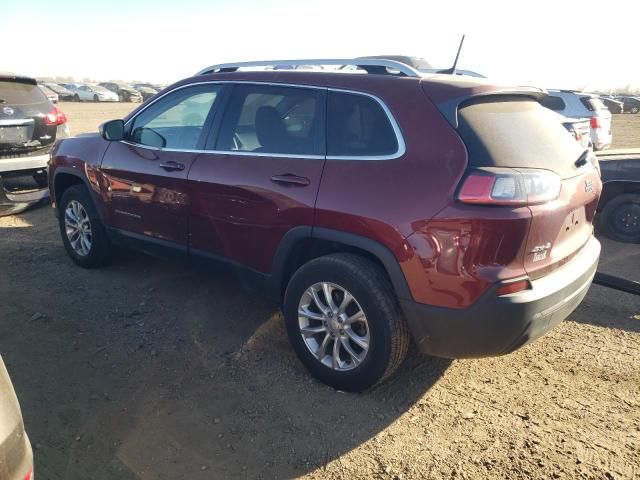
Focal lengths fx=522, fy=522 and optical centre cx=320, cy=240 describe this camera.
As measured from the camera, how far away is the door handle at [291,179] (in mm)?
3031

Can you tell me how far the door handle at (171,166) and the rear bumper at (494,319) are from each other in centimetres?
195

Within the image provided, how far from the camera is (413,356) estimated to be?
11.3ft

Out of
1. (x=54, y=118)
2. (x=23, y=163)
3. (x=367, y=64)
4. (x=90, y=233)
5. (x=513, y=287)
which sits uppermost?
(x=367, y=64)

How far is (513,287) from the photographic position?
251 cm

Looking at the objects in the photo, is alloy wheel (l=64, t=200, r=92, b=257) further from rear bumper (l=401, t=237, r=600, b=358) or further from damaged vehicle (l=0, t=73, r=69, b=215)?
rear bumper (l=401, t=237, r=600, b=358)

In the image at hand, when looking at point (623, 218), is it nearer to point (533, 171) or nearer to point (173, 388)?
point (533, 171)

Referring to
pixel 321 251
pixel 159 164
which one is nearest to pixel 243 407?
pixel 321 251

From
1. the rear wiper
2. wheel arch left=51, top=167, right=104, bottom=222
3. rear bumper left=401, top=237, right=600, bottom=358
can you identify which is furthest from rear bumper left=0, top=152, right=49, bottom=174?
the rear wiper

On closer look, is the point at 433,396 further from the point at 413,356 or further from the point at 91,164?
the point at 91,164

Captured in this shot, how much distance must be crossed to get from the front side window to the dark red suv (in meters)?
0.03

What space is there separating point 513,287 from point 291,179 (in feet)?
4.50

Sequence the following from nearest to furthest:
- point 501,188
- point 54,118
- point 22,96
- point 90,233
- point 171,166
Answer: point 501,188, point 171,166, point 90,233, point 22,96, point 54,118

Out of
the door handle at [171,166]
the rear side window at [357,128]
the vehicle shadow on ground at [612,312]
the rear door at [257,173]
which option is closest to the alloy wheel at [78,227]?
the door handle at [171,166]

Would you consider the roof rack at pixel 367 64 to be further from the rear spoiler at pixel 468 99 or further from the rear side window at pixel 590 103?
the rear side window at pixel 590 103
